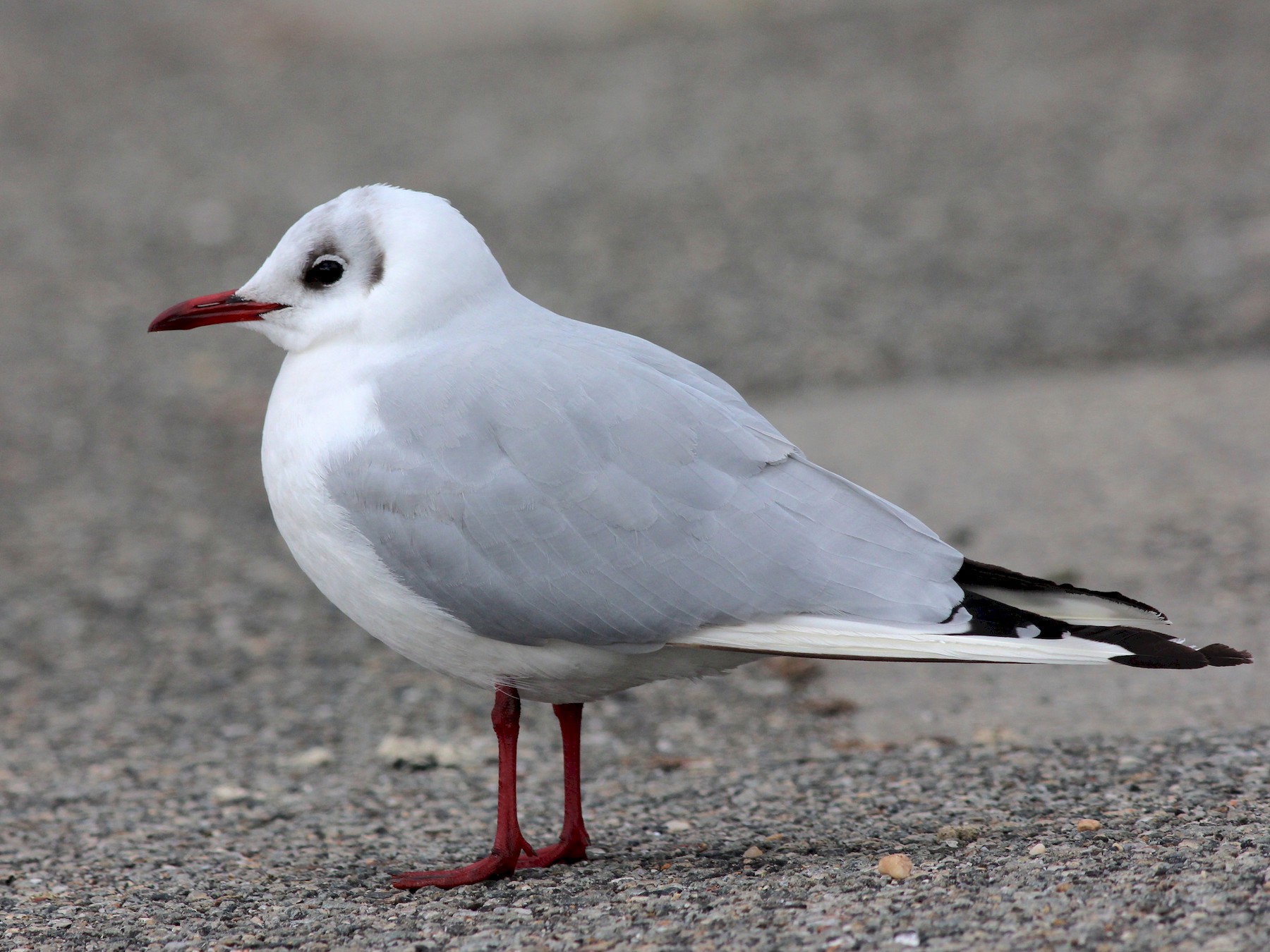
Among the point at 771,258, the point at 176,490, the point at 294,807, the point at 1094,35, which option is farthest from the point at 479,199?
the point at 294,807

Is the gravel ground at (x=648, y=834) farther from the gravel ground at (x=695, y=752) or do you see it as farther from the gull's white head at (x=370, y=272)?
the gull's white head at (x=370, y=272)

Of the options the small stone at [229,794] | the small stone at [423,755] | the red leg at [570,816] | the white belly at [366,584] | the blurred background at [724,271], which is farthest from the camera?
the blurred background at [724,271]

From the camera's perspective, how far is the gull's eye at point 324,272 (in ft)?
9.95

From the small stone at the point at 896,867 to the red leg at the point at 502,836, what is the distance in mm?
746

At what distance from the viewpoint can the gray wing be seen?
2.74 metres

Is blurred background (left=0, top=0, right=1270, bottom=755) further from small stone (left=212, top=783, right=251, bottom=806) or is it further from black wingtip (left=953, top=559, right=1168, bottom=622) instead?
black wingtip (left=953, top=559, right=1168, bottom=622)

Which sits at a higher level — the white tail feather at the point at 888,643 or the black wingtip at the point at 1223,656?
the white tail feather at the point at 888,643

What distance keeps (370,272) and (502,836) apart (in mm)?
1177

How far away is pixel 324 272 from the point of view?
120 inches

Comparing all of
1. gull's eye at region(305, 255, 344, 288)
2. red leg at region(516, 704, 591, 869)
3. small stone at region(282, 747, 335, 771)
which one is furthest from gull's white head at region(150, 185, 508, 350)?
small stone at region(282, 747, 335, 771)

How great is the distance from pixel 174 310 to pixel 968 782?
80.6 inches

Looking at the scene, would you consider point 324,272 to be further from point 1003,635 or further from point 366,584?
point 1003,635

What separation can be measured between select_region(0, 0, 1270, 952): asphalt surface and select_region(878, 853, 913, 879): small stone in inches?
2.0

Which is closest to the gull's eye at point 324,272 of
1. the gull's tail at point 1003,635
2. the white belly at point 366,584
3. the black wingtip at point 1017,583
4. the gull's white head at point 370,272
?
the gull's white head at point 370,272
